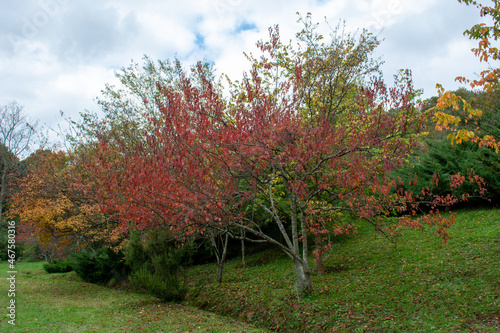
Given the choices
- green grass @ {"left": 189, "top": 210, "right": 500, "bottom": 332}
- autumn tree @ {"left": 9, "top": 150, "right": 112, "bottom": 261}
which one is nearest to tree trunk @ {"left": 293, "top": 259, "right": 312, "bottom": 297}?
green grass @ {"left": 189, "top": 210, "right": 500, "bottom": 332}

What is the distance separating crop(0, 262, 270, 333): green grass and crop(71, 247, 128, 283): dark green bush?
173 cm

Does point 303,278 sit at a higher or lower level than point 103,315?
higher

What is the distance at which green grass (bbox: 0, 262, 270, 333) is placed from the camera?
7.47 m

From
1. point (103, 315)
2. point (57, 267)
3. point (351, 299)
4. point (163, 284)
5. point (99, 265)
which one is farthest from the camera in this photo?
point (57, 267)

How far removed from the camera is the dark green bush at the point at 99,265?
1504cm

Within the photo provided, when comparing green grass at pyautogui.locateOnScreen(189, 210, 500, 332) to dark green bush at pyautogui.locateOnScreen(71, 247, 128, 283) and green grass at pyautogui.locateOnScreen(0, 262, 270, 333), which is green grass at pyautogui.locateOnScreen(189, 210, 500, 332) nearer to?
green grass at pyautogui.locateOnScreen(0, 262, 270, 333)

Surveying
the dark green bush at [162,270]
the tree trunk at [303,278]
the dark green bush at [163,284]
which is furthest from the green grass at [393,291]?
the dark green bush at [162,270]

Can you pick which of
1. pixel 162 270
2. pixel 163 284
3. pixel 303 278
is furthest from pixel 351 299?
pixel 162 270

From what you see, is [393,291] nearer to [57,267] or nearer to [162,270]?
[162,270]

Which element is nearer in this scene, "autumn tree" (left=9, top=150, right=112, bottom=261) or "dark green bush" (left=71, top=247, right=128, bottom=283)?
"autumn tree" (left=9, top=150, right=112, bottom=261)

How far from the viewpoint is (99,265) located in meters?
15.6

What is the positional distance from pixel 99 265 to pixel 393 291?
45.0ft

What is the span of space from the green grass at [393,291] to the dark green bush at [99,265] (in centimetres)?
528

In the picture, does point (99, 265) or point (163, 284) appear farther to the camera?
point (99, 265)
